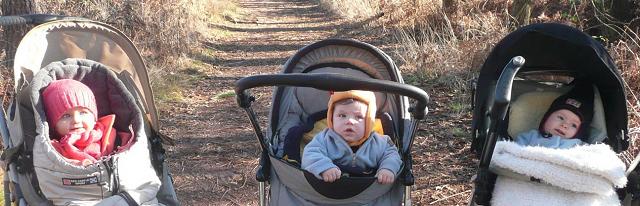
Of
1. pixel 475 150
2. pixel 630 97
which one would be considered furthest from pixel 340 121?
pixel 630 97

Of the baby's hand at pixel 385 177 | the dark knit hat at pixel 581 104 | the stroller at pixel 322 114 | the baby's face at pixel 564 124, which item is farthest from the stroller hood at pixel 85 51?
the dark knit hat at pixel 581 104

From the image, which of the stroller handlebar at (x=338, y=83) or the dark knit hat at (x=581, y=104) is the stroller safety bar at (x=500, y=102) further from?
the dark knit hat at (x=581, y=104)

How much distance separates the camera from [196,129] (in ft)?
19.1

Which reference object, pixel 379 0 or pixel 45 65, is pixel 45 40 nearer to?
pixel 45 65

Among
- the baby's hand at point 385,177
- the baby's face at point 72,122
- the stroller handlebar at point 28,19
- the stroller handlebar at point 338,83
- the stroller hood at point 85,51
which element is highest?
the stroller handlebar at point 28,19

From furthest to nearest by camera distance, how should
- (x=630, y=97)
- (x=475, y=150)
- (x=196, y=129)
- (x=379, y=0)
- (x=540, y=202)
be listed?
(x=379, y=0)
(x=196, y=129)
(x=630, y=97)
(x=475, y=150)
(x=540, y=202)

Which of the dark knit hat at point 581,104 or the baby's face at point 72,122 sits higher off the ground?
the dark knit hat at point 581,104

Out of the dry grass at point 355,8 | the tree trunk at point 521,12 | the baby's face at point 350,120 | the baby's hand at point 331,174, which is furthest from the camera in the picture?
the dry grass at point 355,8

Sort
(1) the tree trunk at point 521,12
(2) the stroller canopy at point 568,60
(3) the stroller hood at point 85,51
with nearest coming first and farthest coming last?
1. (2) the stroller canopy at point 568,60
2. (3) the stroller hood at point 85,51
3. (1) the tree trunk at point 521,12

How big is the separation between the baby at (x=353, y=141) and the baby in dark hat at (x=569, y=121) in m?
0.88

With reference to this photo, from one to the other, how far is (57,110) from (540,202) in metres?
2.60

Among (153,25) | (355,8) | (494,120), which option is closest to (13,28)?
(153,25)

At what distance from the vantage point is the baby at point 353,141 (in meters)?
2.96

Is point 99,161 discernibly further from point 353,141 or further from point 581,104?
point 581,104
